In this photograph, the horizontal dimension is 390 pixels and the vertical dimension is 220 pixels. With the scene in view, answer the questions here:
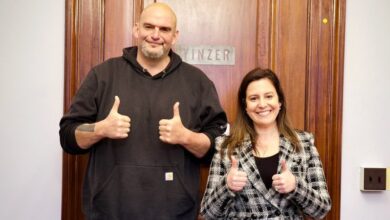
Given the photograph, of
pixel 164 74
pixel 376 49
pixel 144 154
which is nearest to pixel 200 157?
pixel 144 154

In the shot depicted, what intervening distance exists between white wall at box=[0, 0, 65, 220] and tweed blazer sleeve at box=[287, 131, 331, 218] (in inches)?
38.1

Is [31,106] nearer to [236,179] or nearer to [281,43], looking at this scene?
[236,179]

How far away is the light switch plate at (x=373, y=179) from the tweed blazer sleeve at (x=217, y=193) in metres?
0.72

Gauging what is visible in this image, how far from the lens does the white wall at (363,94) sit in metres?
1.75

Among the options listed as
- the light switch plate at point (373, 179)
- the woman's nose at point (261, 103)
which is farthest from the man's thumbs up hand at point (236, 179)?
the light switch plate at point (373, 179)

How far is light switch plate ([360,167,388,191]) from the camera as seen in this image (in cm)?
174

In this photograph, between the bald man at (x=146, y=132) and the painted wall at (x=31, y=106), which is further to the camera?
the painted wall at (x=31, y=106)

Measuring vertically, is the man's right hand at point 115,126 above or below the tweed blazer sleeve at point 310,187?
above

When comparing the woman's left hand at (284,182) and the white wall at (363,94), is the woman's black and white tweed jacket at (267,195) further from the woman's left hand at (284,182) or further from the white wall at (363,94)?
the white wall at (363,94)

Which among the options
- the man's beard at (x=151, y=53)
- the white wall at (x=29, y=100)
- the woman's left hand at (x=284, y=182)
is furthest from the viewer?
the white wall at (x=29, y=100)

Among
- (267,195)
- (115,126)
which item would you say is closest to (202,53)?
(115,126)

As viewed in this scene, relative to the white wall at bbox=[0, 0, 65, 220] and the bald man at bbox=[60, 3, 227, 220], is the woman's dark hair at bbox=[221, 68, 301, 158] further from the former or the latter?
the white wall at bbox=[0, 0, 65, 220]

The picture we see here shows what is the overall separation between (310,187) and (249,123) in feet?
0.98

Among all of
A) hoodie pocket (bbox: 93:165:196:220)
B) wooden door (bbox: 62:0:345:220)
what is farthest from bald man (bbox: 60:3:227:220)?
wooden door (bbox: 62:0:345:220)
